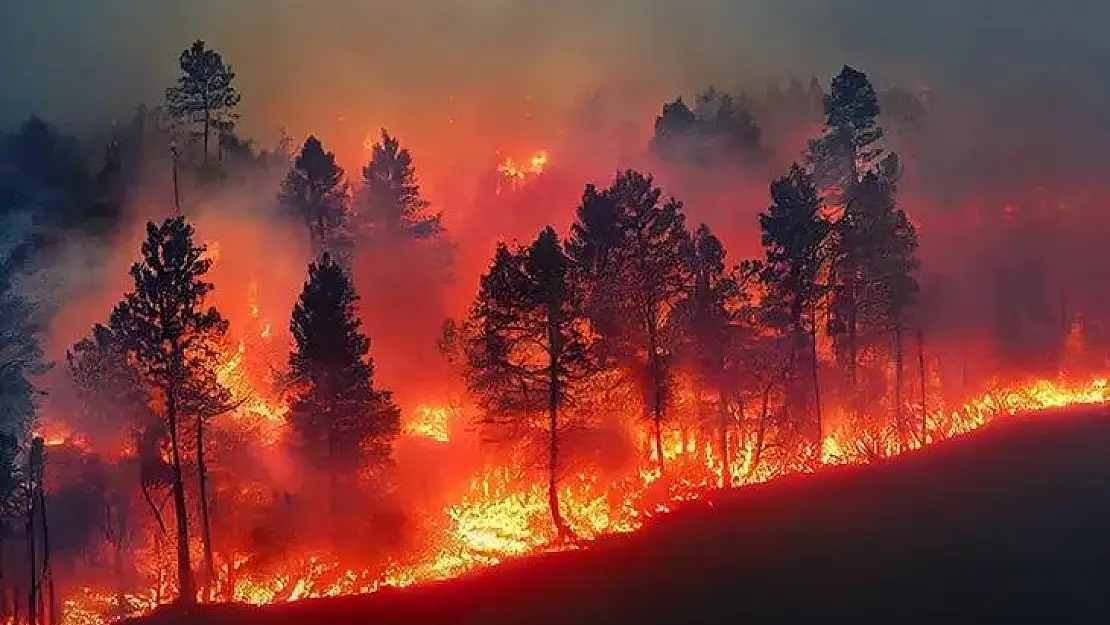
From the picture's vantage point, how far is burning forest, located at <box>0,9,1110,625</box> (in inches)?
1516

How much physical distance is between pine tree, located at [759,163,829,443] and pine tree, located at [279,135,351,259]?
111 feet

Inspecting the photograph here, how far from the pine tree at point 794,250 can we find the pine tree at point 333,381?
24593 mm

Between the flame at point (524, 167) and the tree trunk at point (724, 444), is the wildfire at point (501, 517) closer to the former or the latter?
the tree trunk at point (724, 444)

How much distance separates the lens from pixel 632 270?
44.8 meters

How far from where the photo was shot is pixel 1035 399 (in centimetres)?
5900

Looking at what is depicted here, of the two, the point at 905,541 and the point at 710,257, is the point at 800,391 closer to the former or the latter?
the point at 710,257

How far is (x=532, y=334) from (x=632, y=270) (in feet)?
25.9

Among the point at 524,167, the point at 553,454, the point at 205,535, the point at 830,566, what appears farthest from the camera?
the point at 524,167

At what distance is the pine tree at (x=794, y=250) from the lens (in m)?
48.3

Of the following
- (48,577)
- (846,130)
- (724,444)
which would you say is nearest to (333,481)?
(48,577)

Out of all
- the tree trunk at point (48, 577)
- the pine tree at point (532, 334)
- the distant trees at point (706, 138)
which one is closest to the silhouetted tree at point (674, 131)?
the distant trees at point (706, 138)

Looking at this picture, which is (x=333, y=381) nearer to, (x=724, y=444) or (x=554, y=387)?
(x=554, y=387)

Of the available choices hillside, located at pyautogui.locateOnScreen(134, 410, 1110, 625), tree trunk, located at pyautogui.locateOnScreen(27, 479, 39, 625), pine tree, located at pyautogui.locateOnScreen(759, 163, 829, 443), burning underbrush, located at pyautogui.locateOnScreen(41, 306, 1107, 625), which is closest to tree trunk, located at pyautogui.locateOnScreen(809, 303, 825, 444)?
pine tree, located at pyautogui.locateOnScreen(759, 163, 829, 443)

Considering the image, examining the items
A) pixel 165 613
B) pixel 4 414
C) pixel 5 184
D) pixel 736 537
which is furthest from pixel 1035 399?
pixel 5 184
